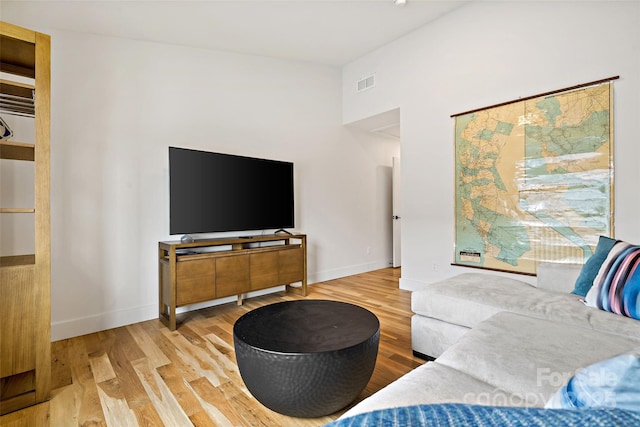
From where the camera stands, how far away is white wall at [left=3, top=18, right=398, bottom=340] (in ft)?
8.27

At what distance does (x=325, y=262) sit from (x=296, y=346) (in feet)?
9.73

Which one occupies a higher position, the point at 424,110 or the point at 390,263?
the point at 424,110

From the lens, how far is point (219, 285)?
291cm

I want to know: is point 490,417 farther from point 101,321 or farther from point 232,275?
point 101,321

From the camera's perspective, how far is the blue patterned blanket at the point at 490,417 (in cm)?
31

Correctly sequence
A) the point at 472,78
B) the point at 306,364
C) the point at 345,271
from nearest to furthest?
the point at 306,364
the point at 472,78
the point at 345,271

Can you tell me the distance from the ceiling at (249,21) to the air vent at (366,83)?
0.38 meters

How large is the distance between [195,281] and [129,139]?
1.44 m

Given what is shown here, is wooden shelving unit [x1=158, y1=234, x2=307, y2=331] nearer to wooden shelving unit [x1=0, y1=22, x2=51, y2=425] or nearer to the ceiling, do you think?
wooden shelving unit [x1=0, y1=22, x2=51, y2=425]

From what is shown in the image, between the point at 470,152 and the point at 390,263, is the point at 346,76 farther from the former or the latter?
the point at 390,263

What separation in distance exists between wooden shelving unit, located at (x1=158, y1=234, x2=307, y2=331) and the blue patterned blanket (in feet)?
8.53

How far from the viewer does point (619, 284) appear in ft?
5.32

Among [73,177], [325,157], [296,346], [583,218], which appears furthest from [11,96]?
[583,218]

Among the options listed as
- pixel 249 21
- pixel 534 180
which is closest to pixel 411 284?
pixel 534 180
